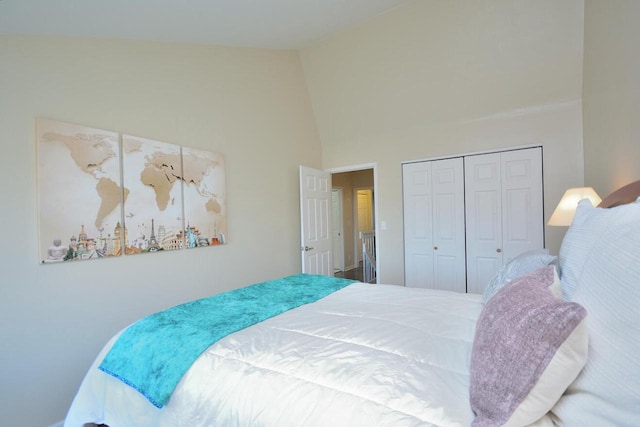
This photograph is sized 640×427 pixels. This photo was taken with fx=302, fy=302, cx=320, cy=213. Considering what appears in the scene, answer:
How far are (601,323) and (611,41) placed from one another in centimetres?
216

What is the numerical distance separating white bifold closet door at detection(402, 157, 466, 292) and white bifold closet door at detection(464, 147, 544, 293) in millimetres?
113

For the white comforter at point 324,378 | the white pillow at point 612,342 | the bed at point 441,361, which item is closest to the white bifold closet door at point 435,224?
the bed at point 441,361

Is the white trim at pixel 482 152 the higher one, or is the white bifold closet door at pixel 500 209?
the white trim at pixel 482 152

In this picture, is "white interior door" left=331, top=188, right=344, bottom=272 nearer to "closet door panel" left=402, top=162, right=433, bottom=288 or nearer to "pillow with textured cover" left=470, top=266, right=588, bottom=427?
"closet door panel" left=402, top=162, right=433, bottom=288

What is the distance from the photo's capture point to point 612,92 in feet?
6.56

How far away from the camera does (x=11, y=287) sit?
1856 mm

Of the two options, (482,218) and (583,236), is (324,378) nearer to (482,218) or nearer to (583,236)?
(583,236)

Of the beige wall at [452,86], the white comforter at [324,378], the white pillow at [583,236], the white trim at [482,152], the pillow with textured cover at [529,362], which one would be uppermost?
the beige wall at [452,86]

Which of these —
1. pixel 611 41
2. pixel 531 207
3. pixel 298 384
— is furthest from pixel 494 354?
pixel 531 207

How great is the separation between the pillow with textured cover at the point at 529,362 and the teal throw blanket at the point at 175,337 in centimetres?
108

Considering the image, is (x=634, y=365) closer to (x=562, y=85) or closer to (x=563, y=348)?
(x=563, y=348)

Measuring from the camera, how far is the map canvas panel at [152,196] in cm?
240

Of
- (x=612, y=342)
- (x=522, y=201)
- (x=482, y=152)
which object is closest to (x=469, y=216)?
(x=522, y=201)

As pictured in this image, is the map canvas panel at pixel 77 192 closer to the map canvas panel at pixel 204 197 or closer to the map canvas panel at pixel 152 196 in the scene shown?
the map canvas panel at pixel 152 196
